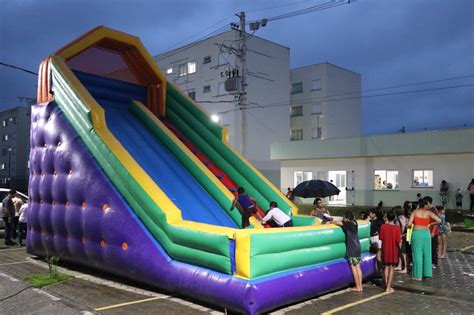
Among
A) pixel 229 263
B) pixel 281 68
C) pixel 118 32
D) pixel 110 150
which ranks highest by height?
pixel 281 68

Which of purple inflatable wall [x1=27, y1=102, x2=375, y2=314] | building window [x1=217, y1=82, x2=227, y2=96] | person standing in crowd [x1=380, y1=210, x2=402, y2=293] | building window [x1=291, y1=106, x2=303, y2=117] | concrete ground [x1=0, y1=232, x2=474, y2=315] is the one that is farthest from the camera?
building window [x1=291, y1=106, x2=303, y2=117]

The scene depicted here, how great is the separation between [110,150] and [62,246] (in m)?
2.48

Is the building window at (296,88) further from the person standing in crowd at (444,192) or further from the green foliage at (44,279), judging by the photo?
the green foliage at (44,279)

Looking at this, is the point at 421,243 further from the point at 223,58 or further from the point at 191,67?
the point at 191,67

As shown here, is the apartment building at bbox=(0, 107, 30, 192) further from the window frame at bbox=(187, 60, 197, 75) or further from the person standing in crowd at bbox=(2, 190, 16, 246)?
the person standing in crowd at bbox=(2, 190, 16, 246)

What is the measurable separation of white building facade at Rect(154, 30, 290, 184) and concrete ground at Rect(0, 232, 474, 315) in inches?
1121

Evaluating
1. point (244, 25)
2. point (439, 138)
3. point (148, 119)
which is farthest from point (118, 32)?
point (439, 138)

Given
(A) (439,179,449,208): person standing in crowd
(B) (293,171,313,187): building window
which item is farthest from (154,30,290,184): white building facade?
(A) (439,179,449,208): person standing in crowd

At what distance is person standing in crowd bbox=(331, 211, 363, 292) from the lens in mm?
7773

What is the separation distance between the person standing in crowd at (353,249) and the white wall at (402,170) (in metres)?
17.6

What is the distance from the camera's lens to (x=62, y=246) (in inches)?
361

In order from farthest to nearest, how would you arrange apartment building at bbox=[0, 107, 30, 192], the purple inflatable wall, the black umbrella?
1. apartment building at bbox=[0, 107, 30, 192]
2. the black umbrella
3. the purple inflatable wall

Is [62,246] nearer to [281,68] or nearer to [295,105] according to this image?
[281,68]

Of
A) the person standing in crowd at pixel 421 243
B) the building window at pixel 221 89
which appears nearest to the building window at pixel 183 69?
the building window at pixel 221 89
